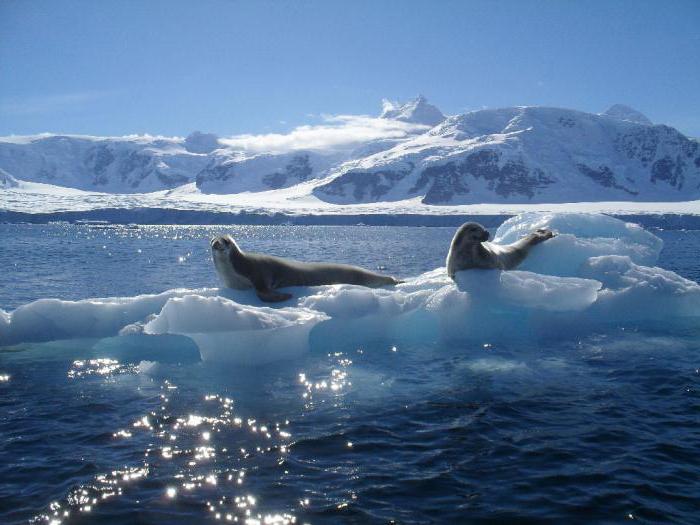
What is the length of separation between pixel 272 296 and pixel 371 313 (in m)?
1.72

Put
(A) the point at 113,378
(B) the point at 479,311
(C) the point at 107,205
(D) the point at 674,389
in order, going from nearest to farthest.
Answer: (D) the point at 674,389 → (A) the point at 113,378 → (B) the point at 479,311 → (C) the point at 107,205

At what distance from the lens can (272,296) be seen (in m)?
10.7

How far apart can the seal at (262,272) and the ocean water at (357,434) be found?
6.22 feet

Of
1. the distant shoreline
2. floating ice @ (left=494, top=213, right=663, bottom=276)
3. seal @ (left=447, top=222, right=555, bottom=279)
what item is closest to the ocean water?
seal @ (left=447, top=222, right=555, bottom=279)

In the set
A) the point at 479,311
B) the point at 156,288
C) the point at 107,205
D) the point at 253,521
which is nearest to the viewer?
the point at 253,521

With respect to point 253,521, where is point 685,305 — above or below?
above

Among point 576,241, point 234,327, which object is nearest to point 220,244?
point 234,327

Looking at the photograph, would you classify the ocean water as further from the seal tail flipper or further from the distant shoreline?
the distant shoreline

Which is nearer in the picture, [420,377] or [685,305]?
[420,377]

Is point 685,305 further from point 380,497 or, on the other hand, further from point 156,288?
point 156,288

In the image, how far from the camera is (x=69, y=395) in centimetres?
773

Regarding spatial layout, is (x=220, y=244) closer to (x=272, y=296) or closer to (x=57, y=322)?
(x=272, y=296)

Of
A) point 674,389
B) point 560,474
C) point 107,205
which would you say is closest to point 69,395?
point 560,474

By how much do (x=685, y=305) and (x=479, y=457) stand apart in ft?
26.2
